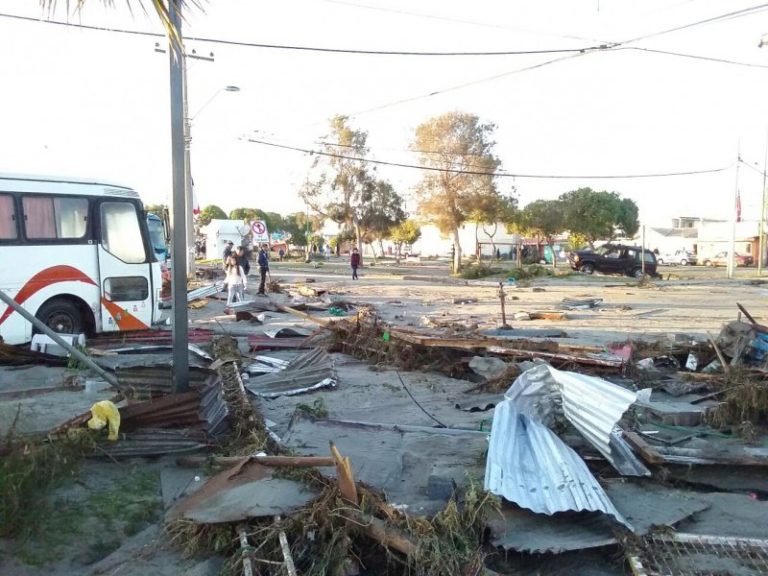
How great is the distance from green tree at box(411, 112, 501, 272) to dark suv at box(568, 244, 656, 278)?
6.97m

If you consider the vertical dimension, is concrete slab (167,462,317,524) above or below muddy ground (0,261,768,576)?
above

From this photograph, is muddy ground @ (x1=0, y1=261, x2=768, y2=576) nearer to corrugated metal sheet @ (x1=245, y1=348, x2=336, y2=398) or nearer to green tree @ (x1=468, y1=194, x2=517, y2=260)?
corrugated metal sheet @ (x1=245, y1=348, x2=336, y2=398)

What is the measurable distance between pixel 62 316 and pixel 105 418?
24.1 feet

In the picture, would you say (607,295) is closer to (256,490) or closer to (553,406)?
(553,406)

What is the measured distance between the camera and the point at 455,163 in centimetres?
4066

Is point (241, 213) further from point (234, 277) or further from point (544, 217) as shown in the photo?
point (234, 277)

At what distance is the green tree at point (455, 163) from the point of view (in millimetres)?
40750

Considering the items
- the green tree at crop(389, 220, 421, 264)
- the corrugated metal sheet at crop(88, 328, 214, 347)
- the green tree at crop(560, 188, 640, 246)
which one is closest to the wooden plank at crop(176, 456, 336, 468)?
the corrugated metal sheet at crop(88, 328, 214, 347)

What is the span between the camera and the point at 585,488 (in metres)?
4.16

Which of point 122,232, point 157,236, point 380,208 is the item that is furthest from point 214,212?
point 122,232

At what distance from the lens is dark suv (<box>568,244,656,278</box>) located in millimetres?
38719

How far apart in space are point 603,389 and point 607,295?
2079 centimetres

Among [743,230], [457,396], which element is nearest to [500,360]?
[457,396]

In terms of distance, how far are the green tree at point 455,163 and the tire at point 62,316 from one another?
31.0 meters
